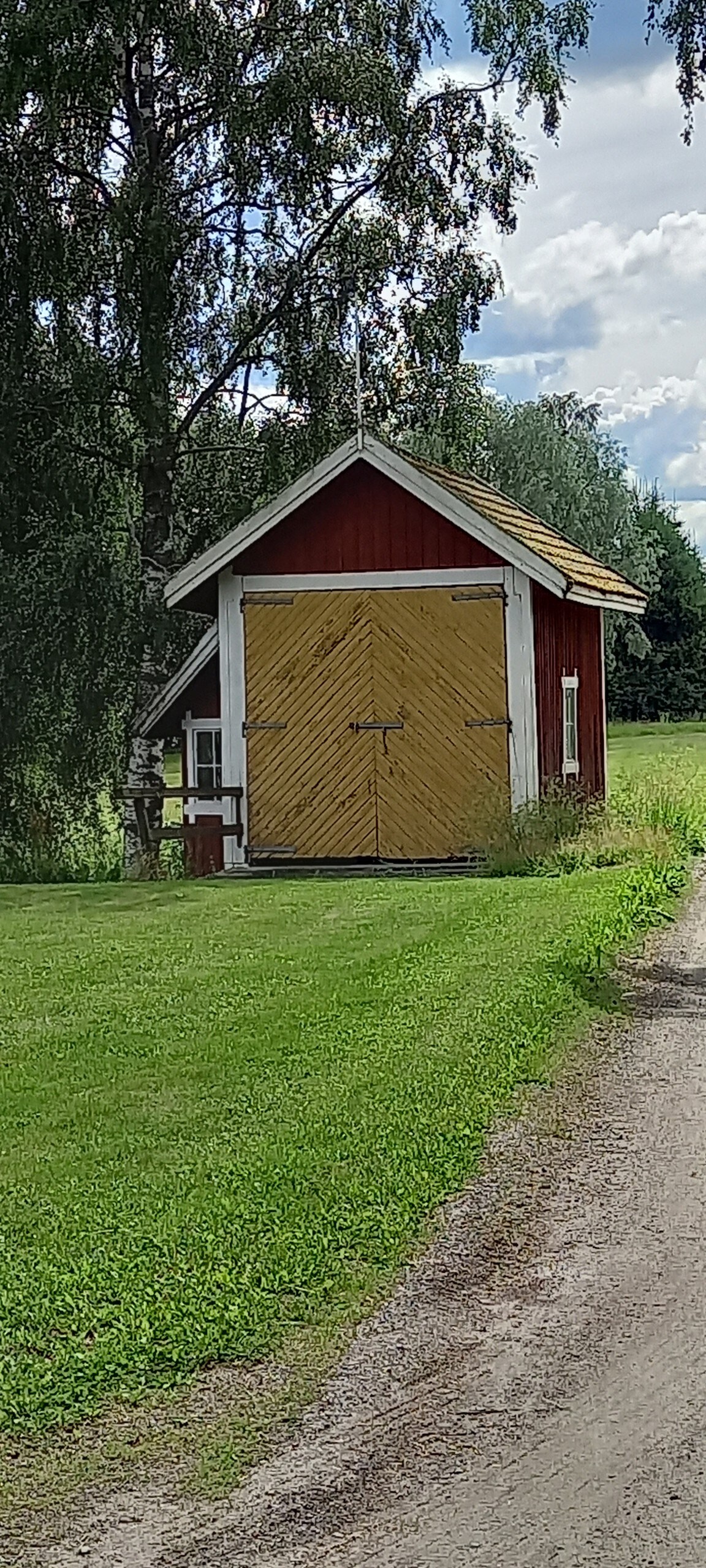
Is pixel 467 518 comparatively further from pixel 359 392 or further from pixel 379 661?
pixel 359 392

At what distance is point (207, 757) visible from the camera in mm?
21625

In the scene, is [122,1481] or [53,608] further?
[53,608]

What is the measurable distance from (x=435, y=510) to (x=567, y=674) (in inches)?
121

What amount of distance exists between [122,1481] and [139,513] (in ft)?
68.4

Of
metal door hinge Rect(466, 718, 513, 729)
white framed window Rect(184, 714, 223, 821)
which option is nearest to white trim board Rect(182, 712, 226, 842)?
white framed window Rect(184, 714, 223, 821)

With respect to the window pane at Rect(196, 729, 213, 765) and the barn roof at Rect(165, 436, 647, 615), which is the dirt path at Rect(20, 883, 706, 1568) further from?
the window pane at Rect(196, 729, 213, 765)

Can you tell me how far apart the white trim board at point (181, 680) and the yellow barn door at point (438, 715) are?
219 centimetres

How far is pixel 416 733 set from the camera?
1906 cm

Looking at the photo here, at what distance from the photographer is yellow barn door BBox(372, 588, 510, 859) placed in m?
18.9

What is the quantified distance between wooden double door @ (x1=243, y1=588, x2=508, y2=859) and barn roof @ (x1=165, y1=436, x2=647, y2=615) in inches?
21.8

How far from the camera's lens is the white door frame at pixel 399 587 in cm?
1888

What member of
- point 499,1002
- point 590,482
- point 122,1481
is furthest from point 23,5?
point 590,482

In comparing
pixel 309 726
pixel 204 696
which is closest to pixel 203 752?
pixel 204 696

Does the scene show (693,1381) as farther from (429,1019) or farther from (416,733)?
(416,733)
